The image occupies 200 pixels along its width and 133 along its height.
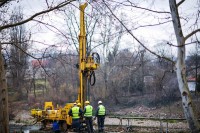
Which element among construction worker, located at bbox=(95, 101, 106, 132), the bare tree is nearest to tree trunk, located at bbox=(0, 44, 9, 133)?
the bare tree

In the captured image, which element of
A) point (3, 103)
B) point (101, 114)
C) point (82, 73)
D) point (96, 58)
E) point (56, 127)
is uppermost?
point (96, 58)

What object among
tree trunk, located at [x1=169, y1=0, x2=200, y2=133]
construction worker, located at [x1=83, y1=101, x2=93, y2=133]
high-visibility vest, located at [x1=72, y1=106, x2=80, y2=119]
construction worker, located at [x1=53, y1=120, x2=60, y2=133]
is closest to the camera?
tree trunk, located at [x1=169, y1=0, x2=200, y2=133]

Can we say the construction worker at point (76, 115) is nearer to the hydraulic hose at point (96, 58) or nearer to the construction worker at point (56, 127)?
the construction worker at point (56, 127)

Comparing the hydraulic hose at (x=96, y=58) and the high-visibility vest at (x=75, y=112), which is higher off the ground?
the hydraulic hose at (x=96, y=58)

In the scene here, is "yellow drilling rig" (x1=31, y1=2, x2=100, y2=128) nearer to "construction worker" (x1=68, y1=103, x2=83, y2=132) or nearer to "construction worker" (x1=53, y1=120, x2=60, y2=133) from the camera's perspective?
"construction worker" (x1=53, y1=120, x2=60, y2=133)

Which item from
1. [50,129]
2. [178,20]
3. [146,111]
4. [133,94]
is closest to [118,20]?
[178,20]

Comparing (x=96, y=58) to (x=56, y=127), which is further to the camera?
(x=56, y=127)

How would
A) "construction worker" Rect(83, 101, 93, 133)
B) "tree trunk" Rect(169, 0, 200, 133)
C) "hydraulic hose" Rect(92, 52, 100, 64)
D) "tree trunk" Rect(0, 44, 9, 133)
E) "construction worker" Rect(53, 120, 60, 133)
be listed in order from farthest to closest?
1. "construction worker" Rect(53, 120, 60, 133)
2. "hydraulic hose" Rect(92, 52, 100, 64)
3. "construction worker" Rect(83, 101, 93, 133)
4. "tree trunk" Rect(0, 44, 9, 133)
5. "tree trunk" Rect(169, 0, 200, 133)

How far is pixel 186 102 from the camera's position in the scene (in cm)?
792

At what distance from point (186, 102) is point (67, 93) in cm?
3715

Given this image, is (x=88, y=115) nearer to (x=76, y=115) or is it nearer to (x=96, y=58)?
(x=76, y=115)

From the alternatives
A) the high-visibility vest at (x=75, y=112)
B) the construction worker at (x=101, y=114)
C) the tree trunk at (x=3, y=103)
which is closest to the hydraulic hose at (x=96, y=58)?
the construction worker at (x=101, y=114)

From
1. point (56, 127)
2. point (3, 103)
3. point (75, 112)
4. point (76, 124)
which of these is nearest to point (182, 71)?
point (3, 103)

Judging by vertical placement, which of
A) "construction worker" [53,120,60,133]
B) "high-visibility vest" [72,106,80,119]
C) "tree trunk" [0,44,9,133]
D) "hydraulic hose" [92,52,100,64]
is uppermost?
"hydraulic hose" [92,52,100,64]
